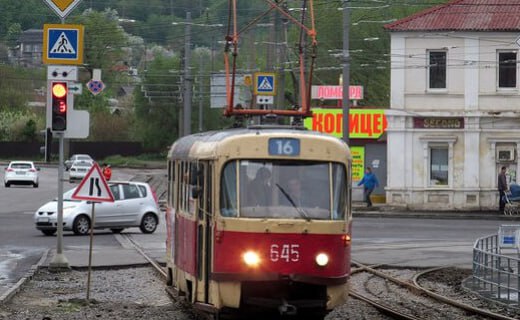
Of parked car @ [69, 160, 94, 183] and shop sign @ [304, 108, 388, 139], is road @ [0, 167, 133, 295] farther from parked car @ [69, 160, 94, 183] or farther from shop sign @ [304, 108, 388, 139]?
shop sign @ [304, 108, 388, 139]

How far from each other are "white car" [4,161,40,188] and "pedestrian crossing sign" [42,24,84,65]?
46.9 m

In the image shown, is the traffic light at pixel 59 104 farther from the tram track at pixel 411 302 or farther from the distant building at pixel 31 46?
the distant building at pixel 31 46

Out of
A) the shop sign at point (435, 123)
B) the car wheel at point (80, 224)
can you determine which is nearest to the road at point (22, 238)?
the car wheel at point (80, 224)

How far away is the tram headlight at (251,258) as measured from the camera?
14.4 m

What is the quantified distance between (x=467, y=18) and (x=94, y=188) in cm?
3390

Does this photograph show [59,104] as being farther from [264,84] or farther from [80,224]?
[264,84]

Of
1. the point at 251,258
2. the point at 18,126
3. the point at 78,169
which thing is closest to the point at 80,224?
the point at 251,258

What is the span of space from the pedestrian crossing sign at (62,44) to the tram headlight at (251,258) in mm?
9262

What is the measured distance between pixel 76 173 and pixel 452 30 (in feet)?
91.8

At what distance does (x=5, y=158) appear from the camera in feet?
384

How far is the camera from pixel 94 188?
19594 millimetres

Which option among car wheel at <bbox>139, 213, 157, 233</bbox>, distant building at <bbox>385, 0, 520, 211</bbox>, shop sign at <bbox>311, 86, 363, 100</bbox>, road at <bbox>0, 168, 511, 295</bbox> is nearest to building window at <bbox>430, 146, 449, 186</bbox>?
distant building at <bbox>385, 0, 520, 211</bbox>

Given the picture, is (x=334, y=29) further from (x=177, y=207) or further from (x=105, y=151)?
(x=177, y=207)

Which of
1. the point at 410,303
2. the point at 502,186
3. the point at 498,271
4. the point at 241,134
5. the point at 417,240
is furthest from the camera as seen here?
the point at 502,186
